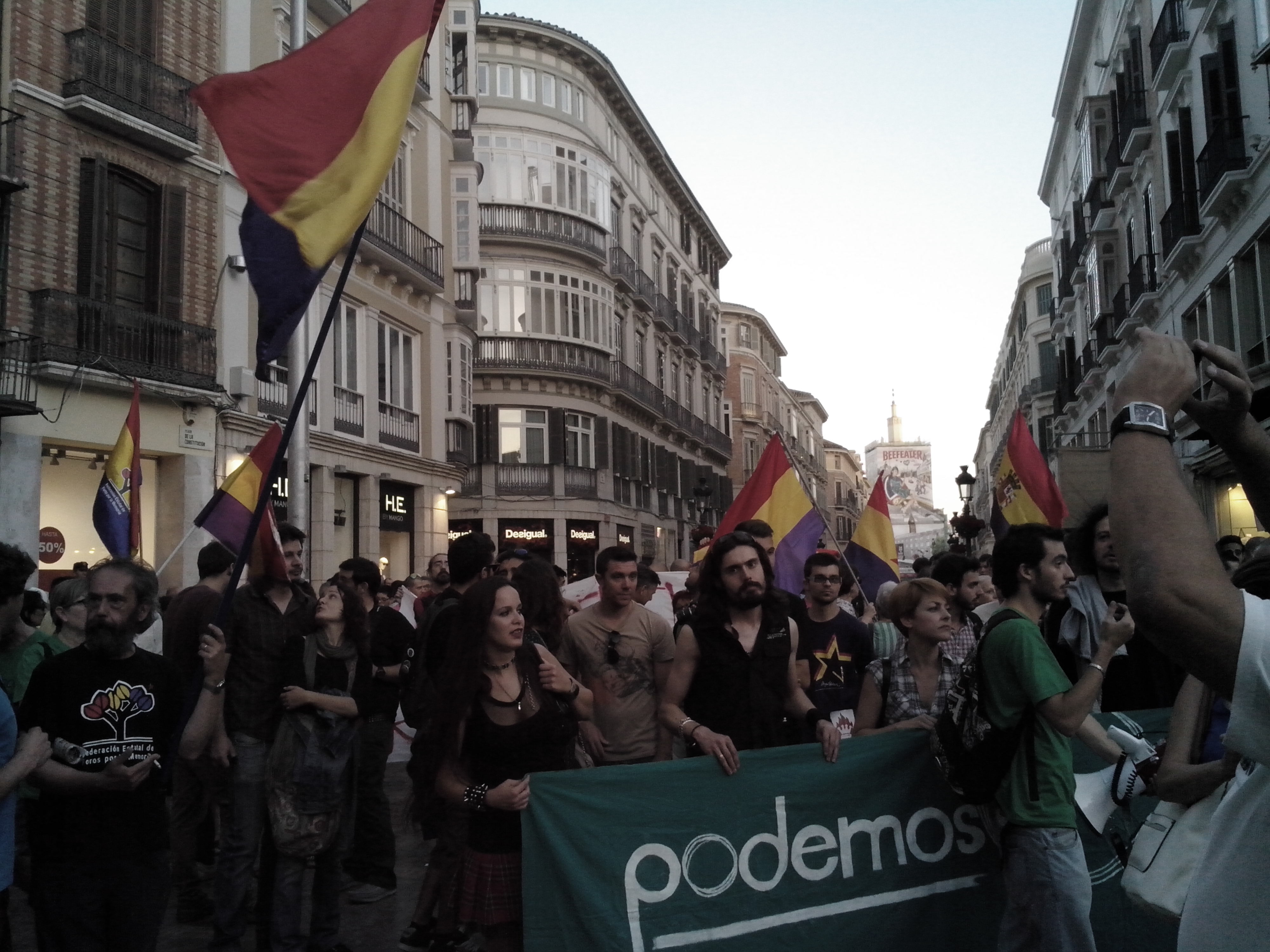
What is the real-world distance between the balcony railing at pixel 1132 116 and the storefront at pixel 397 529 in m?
18.3

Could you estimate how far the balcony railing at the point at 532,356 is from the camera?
35.1 m

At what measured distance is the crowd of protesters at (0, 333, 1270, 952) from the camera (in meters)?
1.73

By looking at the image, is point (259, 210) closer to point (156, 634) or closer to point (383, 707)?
point (383, 707)

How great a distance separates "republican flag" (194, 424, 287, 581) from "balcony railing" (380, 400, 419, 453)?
50.1 ft

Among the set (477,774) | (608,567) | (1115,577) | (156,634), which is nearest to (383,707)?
(608,567)

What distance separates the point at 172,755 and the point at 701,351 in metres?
49.5

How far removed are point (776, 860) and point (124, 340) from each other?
14.0 meters

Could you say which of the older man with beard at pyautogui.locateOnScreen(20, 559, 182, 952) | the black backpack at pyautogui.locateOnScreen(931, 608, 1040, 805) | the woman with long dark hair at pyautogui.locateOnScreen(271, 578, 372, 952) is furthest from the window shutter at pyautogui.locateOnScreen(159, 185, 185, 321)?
the black backpack at pyautogui.locateOnScreen(931, 608, 1040, 805)

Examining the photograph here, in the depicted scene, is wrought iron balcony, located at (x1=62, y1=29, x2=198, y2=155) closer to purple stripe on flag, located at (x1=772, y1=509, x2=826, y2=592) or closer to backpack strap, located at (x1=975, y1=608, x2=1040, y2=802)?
purple stripe on flag, located at (x1=772, y1=509, x2=826, y2=592)

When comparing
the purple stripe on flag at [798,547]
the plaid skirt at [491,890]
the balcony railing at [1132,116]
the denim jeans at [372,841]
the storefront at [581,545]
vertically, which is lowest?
the denim jeans at [372,841]

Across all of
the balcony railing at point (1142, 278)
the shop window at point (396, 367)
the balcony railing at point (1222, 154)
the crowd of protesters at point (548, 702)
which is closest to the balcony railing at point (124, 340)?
the shop window at point (396, 367)

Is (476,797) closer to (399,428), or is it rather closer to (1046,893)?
(1046,893)

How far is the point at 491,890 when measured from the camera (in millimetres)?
4355

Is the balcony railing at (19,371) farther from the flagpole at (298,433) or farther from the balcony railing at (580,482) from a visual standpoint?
the balcony railing at (580,482)
